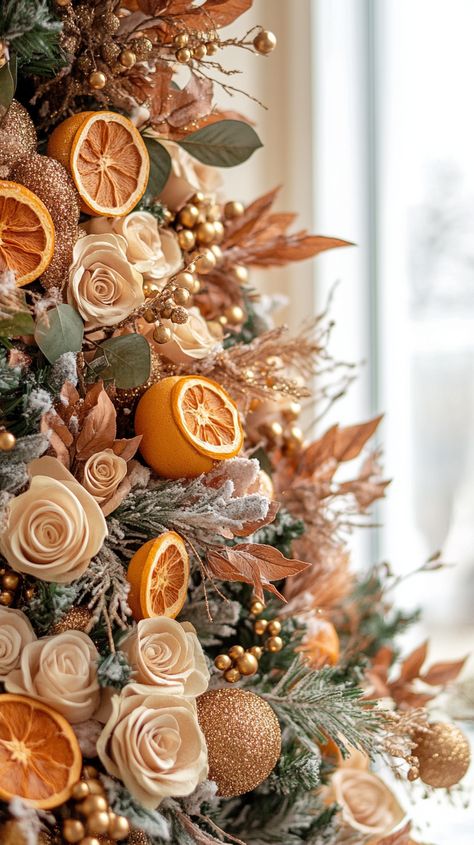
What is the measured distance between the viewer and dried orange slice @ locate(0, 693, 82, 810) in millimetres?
430

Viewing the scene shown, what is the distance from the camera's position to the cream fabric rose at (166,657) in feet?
1.58

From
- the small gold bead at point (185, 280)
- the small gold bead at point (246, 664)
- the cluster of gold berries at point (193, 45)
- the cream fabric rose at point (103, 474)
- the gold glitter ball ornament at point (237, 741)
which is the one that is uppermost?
the cluster of gold berries at point (193, 45)

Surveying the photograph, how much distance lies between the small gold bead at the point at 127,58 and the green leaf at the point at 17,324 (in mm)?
196

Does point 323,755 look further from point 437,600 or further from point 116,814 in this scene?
point 437,600

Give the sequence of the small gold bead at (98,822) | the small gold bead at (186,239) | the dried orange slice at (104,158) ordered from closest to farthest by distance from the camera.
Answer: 1. the small gold bead at (98,822)
2. the dried orange slice at (104,158)
3. the small gold bead at (186,239)

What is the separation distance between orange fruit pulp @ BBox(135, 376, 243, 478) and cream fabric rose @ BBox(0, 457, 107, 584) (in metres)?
0.07

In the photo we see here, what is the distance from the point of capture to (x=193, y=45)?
0.55m

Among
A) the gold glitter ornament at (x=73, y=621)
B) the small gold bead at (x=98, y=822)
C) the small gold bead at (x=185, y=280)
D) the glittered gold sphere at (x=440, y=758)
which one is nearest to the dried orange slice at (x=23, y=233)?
the small gold bead at (x=185, y=280)

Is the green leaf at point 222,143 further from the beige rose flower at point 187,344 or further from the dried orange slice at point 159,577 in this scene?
the dried orange slice at point 159,577

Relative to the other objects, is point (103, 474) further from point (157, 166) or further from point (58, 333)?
point (157, 166)

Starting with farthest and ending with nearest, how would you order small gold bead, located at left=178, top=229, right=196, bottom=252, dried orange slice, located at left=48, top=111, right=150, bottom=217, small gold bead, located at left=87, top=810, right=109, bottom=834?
small gold bead, located at left=178, top=229, right=196, bottom=252, dried orange slice, located at left=48, top=111, right=150, bottom=217, small gold bead, located at left=87, top=810, right=109, bottom=834

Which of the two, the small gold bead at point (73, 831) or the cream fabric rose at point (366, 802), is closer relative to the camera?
the small gold bead at point (73, 831)

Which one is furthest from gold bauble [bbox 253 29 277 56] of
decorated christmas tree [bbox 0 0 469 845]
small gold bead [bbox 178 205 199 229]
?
small gold bead [bbox 178 205 199 229]

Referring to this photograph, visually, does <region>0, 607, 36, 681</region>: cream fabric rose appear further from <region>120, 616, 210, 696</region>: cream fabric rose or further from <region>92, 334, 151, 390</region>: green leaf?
<region>92, 334, 151, 390</region>: green leaf
